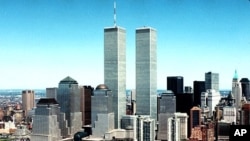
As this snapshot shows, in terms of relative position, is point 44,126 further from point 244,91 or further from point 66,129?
point 244,91

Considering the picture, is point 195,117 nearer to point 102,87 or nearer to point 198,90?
point 102,87

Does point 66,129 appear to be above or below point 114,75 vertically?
below

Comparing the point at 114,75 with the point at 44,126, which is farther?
the point at 114,75

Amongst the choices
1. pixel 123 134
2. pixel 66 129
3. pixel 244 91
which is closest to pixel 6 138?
pixel 66 129

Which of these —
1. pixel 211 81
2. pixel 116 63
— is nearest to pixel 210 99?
Result: pixel 211 81

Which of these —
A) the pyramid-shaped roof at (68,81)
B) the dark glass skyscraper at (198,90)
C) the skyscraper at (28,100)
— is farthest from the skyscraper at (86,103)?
the dark glass skyscraper at (198,90)

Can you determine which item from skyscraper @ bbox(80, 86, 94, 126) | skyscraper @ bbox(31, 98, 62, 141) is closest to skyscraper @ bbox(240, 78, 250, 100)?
skyscraper @ bbox(80, 86, 94, 126)

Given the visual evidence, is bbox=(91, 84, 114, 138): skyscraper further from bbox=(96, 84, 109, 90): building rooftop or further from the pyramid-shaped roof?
the pyramid-shaped roof
